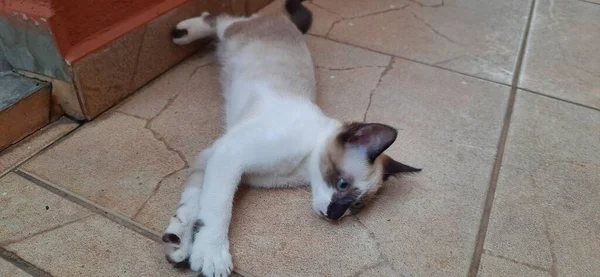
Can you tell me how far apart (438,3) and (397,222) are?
133 centimetres

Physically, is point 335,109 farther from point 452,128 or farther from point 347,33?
point 347,33

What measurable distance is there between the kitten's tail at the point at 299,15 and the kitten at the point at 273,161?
342 millimetres

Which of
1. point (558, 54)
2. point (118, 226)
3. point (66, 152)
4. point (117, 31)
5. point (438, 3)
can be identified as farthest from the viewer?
point (438, 3)

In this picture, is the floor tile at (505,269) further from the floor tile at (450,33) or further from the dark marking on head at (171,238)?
the floor tile at (450,33)

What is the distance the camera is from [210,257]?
981mm

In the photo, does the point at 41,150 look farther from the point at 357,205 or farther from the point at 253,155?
the point at 357,205

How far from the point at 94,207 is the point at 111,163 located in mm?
152

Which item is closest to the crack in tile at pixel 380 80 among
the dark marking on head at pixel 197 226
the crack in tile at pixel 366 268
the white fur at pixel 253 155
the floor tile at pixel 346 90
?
the floor tile at pixel 346 90

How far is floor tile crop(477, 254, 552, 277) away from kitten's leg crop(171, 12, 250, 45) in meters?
1.05

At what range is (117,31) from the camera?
1.37 meters

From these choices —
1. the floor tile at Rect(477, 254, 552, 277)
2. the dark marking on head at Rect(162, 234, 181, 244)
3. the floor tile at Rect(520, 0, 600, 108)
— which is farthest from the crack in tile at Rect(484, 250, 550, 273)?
the floor tile at Rect(520, 0, 600, 108)

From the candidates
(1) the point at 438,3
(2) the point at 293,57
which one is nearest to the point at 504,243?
(2) the point at 293,57

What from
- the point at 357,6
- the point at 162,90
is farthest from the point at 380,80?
the point at 162,90

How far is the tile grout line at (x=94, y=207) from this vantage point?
1.06 m
